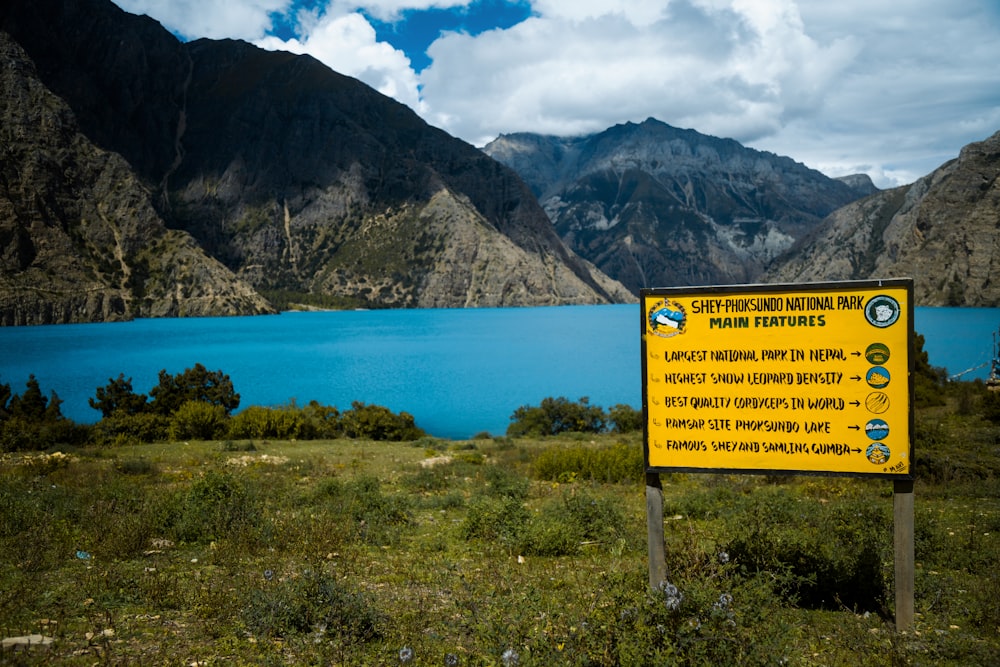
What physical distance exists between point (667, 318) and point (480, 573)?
3450 mm

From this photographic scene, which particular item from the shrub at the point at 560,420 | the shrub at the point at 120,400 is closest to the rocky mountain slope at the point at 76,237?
the shrub at the point at 120,400

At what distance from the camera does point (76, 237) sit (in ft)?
495

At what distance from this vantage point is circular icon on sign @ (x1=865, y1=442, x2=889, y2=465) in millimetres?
5387

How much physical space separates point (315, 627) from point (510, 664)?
2.15 meters

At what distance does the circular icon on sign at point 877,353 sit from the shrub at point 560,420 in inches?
827

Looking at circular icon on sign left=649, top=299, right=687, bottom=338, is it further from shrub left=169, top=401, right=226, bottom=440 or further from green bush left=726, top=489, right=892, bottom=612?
shrub left=169, top=401, right=226, bottom=440

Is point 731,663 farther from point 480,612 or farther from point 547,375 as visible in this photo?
point 547,375

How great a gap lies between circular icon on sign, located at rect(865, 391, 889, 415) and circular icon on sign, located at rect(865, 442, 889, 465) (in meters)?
0.27

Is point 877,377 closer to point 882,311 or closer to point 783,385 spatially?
point 882,311

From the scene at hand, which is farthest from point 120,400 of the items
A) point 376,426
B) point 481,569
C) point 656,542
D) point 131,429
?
point 656,542

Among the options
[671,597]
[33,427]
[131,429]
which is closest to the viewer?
[671,597]

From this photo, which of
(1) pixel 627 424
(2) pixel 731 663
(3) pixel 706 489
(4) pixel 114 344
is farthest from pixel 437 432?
(4) pixel 114 344

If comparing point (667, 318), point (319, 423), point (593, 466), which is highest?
point (667, 318)

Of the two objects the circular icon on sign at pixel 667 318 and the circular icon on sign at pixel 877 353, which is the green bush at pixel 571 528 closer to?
the circular icon on sign at pixel 667 318
